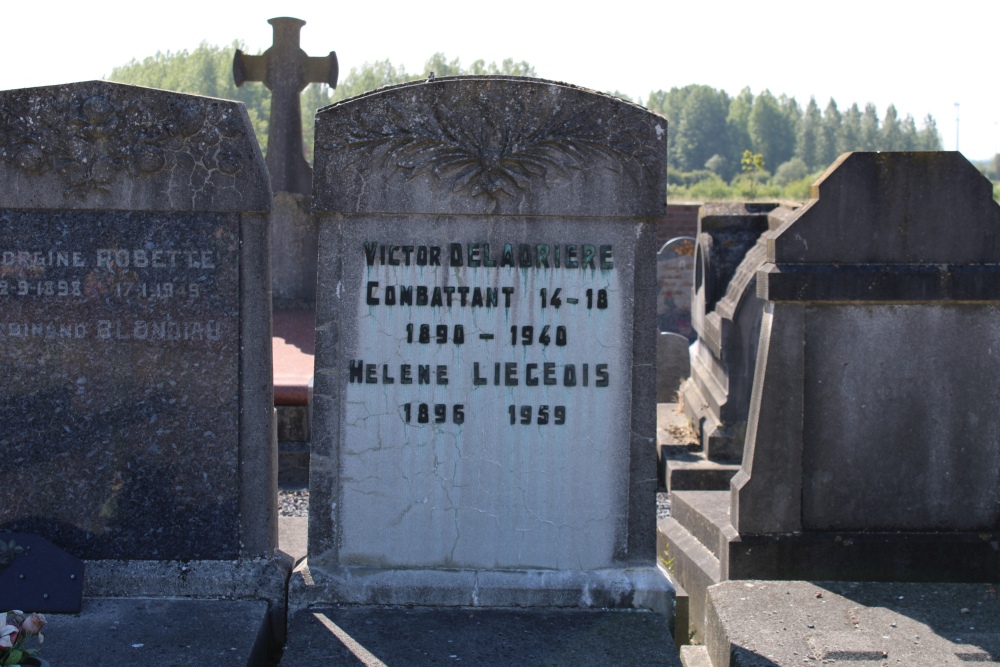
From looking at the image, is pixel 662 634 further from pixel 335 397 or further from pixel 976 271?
pixel 976 271

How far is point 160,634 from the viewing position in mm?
3307

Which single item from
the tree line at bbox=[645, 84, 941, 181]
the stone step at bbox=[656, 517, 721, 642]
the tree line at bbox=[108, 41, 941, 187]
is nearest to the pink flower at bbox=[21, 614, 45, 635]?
the stone step at bbox=[656, 517, 721, 642]

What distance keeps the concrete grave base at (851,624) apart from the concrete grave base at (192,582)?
1.46 metres

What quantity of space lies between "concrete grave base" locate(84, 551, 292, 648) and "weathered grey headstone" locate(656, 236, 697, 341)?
1306 centimetres

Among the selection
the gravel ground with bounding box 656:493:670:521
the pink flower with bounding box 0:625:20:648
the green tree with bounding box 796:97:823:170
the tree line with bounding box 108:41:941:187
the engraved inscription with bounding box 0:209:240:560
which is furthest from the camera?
the green tree with bounding box 796:97:823:170

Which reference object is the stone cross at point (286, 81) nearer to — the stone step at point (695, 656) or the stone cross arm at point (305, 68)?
the stone cross arm at point (305, 68)

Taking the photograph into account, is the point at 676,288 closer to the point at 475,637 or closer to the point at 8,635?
the point at 475,637

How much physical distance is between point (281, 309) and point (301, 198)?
111 cm

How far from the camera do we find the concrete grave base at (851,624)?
3.36 meters

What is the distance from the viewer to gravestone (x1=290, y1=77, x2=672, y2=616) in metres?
3.48

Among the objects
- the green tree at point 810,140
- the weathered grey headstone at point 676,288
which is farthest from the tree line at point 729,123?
the weathered grey headstone at point 676,288

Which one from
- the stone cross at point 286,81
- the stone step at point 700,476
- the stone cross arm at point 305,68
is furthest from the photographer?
the stone cross arm at point 305,68

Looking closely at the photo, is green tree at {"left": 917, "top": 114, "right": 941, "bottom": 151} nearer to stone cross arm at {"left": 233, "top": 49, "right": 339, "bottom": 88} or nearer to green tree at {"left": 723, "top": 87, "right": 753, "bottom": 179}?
green tree at {"left": 723, "top": 87, "right": 753, "bottom": 179}

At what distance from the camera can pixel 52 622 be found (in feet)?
11.1
